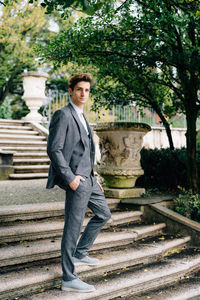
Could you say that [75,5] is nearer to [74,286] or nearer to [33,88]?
[74,286]

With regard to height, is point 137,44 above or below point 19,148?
above

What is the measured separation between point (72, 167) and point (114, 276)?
144cm

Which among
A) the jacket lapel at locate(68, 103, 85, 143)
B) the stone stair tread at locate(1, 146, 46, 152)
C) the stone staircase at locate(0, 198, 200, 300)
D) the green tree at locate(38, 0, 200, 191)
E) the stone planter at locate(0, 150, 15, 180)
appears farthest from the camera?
the stone stair tread at locate(1, 146, 46, 152)

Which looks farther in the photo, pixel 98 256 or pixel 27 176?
pixel 27 176

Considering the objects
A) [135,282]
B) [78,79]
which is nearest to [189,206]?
[135,282]

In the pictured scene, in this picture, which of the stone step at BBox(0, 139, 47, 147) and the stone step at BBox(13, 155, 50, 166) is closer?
the stone step at BBox(13, 155, 50, 166)

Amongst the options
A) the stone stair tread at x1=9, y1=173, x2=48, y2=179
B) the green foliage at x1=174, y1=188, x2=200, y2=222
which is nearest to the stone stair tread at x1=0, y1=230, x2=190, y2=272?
the green foliage at x1=174, y1=188, x2=200, y2=222

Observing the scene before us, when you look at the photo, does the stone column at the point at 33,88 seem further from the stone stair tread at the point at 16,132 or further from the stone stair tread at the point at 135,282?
the stone stair tread at the point at 135,282

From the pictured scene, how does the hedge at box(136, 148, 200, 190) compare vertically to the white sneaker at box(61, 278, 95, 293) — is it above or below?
above

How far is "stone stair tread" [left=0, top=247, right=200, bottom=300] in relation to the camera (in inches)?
131

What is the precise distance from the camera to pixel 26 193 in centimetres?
635

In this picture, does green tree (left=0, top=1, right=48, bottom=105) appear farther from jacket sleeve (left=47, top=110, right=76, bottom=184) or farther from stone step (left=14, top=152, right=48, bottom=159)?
jacket sleeve (left=47, top=110, right=76, bottom=184)

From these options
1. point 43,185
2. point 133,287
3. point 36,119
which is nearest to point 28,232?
point 133,287

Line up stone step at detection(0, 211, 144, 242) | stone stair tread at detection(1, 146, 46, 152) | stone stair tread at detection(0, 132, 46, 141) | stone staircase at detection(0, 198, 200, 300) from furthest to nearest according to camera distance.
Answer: stone stair tread at detection(0, 132, 46, 141), stone stair tread at detection(1, 146, 46, 152), stone step at detection(0, 211, 144, 242), stone staircase at detection(0, 198, 200, 300)
